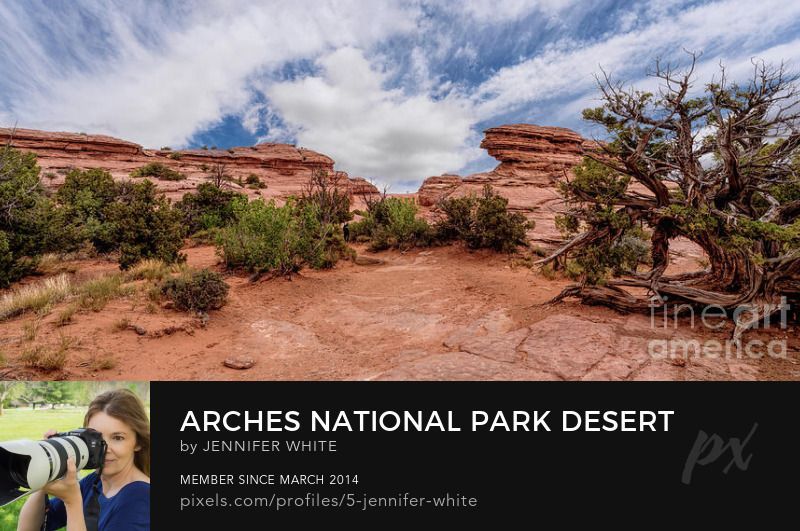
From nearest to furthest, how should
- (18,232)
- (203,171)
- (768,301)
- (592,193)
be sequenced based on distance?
(768,301) → (592,193) → (18,232) → (203,171)

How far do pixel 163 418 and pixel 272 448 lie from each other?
0.76 meters

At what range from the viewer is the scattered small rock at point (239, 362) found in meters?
5.75

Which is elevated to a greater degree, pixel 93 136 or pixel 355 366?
pixel 93 136

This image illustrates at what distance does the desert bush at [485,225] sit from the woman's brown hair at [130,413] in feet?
44.4

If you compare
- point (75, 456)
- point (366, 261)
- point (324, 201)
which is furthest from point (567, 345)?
point (324, 201)

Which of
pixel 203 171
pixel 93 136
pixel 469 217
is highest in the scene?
pixel 93 136

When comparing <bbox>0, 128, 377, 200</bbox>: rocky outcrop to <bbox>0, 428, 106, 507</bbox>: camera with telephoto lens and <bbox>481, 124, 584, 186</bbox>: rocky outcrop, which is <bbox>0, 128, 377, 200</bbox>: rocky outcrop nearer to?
<bbox>481, 124, 584, 186</bbox>: rocky outcrop


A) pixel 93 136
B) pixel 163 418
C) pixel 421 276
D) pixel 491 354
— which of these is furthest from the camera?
pixel 93 136

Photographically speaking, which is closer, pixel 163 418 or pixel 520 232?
pixel 163 418

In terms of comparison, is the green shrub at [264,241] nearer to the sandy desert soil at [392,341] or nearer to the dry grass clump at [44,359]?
the sandy desert soil at [392,341]

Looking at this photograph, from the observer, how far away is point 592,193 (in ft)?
25.7

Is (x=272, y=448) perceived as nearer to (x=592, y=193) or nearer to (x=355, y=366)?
(x=355, y=366)

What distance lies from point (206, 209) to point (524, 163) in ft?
85.1

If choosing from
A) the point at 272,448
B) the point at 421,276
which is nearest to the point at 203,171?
the point at 421,276
